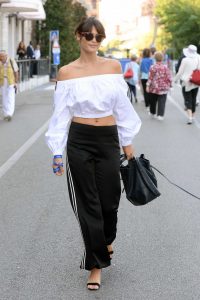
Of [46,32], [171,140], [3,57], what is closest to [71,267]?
[171,140]

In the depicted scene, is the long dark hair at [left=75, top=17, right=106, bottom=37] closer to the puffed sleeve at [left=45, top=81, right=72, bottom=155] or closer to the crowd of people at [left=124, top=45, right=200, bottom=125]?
the puffed sleeve at [left=45, top=81, right=72, bottom=155]

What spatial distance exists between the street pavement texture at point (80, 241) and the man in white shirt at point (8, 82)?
602cm

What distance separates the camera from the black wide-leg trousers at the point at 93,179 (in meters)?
4.52

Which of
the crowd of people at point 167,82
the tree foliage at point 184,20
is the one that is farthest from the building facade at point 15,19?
the tree foliage at point 184,20

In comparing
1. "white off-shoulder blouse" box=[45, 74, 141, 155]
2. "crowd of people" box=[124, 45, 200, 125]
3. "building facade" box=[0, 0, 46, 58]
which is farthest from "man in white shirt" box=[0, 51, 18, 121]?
"white off-shoulder blouse" box=[45, 74, 141, 155]

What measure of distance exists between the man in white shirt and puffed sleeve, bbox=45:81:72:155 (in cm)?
1183

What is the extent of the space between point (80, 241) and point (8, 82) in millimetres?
11294

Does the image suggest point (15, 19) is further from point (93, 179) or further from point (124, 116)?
point (93, 179)

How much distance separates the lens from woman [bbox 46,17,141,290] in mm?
4477

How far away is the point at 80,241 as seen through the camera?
574cm

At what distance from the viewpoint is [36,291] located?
4539 mm

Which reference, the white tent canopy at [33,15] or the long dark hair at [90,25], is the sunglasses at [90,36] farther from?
the white tent canopy at [33,15]

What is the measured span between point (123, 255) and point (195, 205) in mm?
1960

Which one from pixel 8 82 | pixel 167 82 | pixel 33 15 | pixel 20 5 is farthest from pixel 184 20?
pixel 8 82
